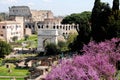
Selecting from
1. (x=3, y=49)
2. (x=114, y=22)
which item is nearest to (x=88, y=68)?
(x=114, y=22)

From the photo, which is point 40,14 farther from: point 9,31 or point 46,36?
point 46,36

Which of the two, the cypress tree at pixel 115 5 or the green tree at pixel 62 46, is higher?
the cypress tree at pixel 115 5

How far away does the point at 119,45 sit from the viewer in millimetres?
31688

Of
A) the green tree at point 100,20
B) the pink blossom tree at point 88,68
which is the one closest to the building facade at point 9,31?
the green tree at point 100,20

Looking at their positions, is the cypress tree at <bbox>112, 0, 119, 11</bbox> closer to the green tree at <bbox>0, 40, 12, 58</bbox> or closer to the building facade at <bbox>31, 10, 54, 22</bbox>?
the green tree at <bbox>0, 40, 12, 58</bbox>

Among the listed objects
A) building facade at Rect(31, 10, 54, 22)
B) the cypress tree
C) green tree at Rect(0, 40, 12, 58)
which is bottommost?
building facade at Rect(31, 10, 54, 22)

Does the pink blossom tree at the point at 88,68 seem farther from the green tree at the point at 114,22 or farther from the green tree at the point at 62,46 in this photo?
the green tree at the point at 62,46

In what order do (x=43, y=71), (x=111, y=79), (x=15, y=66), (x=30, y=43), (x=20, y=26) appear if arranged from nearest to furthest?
Result: (x=111, y=79)
(x=43, y=71)
(x=15, y=66)
(x=30, y=43)
(x=20, y=26)

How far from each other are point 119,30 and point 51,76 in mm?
17279

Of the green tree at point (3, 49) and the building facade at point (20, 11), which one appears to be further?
the building facade at point (20, 11)

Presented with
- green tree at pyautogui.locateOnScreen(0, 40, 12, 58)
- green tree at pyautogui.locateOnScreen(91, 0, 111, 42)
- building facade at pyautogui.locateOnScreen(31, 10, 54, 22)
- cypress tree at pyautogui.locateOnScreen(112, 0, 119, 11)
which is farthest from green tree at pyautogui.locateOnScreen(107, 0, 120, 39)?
building facade at pyautogui.locateOnScreen(31, 10, 54, 22)

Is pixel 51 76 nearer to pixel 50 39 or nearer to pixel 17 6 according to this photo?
pixel 50 39

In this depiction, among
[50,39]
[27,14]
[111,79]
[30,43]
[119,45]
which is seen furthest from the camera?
[27,14]

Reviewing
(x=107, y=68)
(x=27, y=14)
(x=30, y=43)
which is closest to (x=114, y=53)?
(x=107, y=68)
